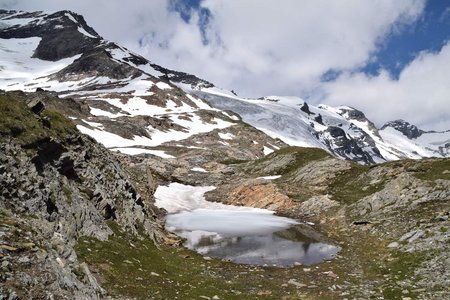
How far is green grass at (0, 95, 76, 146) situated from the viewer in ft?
79.7

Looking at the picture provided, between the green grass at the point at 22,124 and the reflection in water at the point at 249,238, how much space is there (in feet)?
55.4

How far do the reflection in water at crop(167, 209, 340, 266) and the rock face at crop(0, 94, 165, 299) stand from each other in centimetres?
611

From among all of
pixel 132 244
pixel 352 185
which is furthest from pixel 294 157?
pixel 132 244

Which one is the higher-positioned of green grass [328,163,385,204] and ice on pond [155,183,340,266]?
green grass [328,163,385,204]

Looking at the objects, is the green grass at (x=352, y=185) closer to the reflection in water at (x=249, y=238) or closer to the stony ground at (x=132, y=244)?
the stony ground at (x=132, y=244)

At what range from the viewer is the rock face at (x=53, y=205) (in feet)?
45.4

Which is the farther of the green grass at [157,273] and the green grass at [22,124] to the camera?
the green grass at [22,124]

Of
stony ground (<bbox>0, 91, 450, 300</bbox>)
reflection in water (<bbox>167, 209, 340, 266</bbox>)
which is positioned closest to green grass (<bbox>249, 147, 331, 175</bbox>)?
reflection in water (<bbox>167, 209, 340, 266</bbox>)

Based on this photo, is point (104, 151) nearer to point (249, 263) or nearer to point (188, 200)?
point (249, 263)

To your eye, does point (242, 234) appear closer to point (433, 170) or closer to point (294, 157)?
point (433, 170)

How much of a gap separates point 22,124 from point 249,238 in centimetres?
2541

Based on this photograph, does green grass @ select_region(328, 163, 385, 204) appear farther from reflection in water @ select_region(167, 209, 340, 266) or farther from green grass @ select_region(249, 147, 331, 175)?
green grass @ select_region(249, 147, 331, 175)

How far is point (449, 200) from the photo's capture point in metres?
43.9

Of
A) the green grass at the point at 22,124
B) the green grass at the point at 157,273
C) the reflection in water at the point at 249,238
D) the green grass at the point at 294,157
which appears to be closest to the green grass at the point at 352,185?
the reflection in water at the point at 249,238
